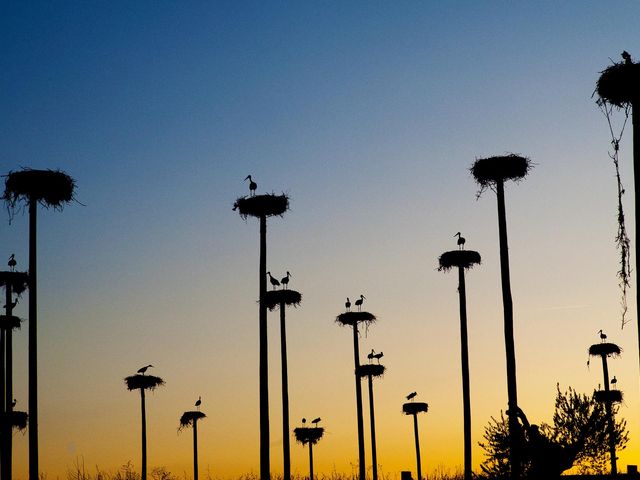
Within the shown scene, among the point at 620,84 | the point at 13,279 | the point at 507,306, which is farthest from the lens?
the point at 13,279

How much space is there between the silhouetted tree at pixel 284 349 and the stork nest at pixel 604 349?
19.5 meters

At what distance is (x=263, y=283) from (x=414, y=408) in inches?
1311

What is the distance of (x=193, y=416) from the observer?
65.6 metres

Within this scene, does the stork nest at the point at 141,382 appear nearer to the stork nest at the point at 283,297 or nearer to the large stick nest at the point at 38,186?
the stork nest at the point at 283,297

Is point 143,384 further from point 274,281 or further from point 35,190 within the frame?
point 35,190

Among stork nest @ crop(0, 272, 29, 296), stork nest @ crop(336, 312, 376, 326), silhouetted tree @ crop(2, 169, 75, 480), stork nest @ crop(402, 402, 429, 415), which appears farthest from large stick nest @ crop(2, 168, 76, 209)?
stork nest @ crop(402, 402, 429, 415)

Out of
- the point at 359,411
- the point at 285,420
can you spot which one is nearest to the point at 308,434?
the point at 359,411

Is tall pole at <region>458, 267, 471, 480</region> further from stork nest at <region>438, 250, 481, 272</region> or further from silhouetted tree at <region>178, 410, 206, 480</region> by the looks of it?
silhouetted tree at <region>178, 410, 206, 480</region>

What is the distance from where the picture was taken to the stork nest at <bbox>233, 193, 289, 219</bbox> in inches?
1423

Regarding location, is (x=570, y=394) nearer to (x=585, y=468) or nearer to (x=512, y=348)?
(x=585, y=468)

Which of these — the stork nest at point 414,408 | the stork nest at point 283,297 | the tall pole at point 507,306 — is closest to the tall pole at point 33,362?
the tall pole at point 507,306

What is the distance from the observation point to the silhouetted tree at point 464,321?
132 feet

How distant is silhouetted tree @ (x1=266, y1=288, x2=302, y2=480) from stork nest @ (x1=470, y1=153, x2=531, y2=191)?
14.9m

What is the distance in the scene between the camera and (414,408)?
66.1 m
